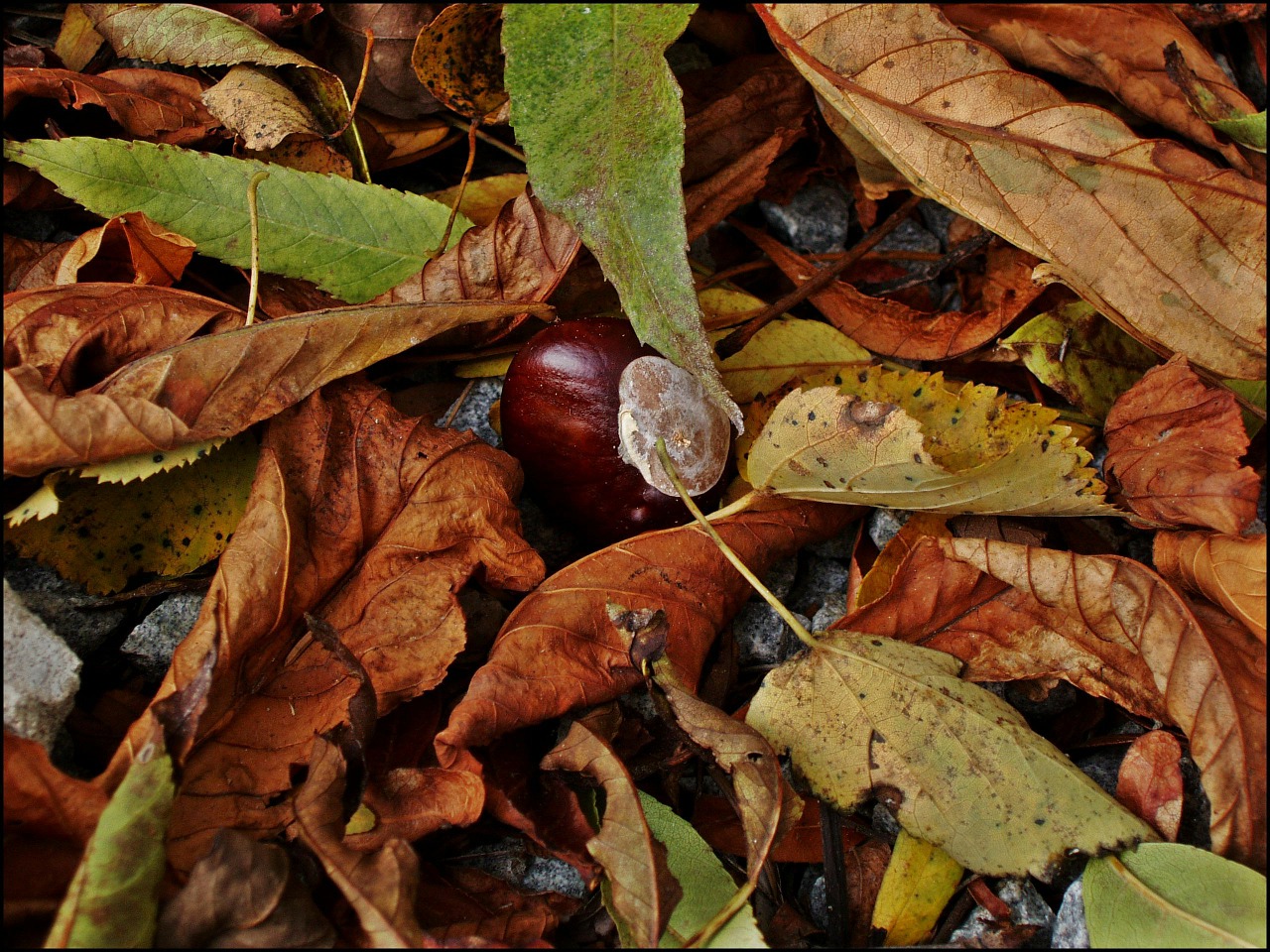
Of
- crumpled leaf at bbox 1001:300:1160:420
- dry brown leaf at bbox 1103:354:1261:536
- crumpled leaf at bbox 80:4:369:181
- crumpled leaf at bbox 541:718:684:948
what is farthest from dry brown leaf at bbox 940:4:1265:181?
crumpled leaf at bbox 541:718:684:948

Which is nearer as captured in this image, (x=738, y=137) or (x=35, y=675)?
(x=35, y=675)

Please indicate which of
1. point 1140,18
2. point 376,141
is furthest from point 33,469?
point 1140,18

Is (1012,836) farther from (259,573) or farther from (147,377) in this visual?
(147,377)

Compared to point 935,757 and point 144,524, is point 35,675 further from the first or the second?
point 935,757

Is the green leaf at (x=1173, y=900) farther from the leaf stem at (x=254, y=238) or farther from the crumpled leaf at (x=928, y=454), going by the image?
the leaf stem at (x=254, y=238)

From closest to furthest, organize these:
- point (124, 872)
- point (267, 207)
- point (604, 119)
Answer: point (124, 872) < point (604, 119) < point (267, 207)

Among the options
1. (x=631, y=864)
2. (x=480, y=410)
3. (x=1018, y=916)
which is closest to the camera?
(x=631, y=864)

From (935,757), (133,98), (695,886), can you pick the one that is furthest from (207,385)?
(935,757)
